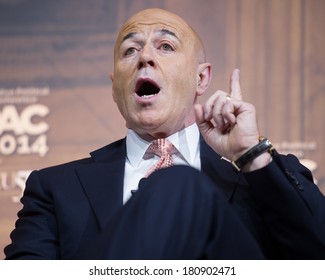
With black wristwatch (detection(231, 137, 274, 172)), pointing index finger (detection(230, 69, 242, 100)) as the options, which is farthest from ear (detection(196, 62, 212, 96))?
black wristwatch (detection(231, 137, 274, 172))

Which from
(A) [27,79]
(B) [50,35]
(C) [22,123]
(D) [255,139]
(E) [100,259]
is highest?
(B) [50,35]

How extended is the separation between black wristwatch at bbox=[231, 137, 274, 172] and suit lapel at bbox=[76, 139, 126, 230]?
0.31 m

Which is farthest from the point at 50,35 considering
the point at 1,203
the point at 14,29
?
the point at 1,203

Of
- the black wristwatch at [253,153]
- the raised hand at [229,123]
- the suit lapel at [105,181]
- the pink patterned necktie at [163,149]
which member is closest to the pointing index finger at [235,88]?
the raised hand at [229,123]

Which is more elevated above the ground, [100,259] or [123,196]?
[123,196]

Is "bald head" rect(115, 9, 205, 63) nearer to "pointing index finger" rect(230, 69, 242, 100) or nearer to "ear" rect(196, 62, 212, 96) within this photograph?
"ear" rect(196, 62, 212, 96)

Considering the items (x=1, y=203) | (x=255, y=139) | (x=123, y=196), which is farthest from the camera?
(x=1, y=203)

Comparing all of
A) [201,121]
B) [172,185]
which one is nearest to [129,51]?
[201,121]

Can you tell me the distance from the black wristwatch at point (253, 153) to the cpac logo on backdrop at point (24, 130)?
105 centimetres

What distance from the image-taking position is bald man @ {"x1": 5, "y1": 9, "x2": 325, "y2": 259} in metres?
1.25

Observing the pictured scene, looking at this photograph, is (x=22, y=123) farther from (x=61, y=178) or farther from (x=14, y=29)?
(x=61, y=178)

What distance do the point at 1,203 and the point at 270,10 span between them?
1.14 metres

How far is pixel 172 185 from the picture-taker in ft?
4.15

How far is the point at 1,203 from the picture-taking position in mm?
2396
